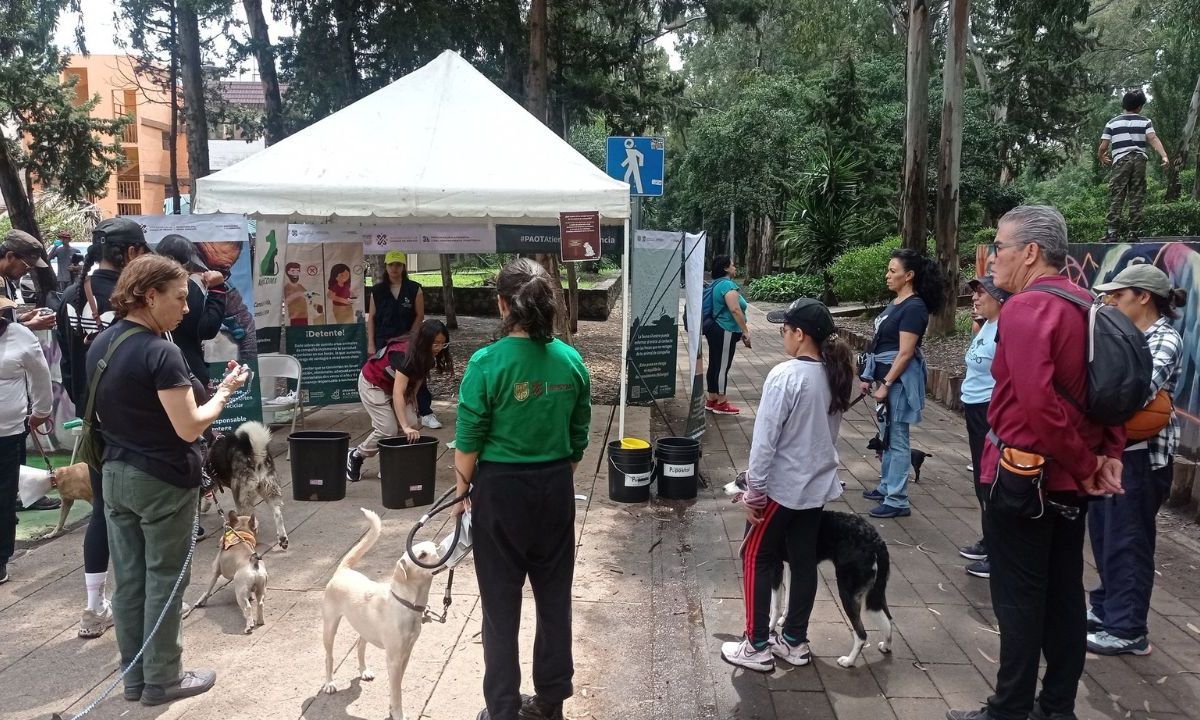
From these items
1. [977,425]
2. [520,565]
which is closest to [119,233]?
[520,565]

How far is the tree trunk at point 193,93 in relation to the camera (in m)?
17.4

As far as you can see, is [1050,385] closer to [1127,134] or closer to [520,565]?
[520,565]

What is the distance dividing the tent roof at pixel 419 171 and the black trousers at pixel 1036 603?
4733 mm

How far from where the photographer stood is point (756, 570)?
11.9 ft

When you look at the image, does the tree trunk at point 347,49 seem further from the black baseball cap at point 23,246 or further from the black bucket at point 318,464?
the black baseball cap at point 23,246

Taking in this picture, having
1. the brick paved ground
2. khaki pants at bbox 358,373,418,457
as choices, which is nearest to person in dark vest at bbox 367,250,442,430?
khaki pants at bbox 358,373,418,457

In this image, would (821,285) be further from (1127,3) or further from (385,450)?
(1127,3)

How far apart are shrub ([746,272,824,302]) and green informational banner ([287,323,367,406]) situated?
57.4ft

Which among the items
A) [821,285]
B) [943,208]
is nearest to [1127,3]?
→ [821,285]

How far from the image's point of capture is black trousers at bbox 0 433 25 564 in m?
4.49

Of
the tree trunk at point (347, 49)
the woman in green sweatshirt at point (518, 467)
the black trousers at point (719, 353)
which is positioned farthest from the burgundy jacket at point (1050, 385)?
the tree trunk at point (347, 49)

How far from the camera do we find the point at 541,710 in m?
3.20

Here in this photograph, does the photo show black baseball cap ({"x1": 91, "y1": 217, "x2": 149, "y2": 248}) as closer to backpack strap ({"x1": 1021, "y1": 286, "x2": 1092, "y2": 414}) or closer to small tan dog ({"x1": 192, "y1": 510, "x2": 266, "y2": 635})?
small tan dog ({"x1": 192, "y1": 510, "x2": 266, "y2": 635})

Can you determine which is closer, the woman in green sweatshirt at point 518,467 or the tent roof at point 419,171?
the woman in green sweatshirt at point 518,467
